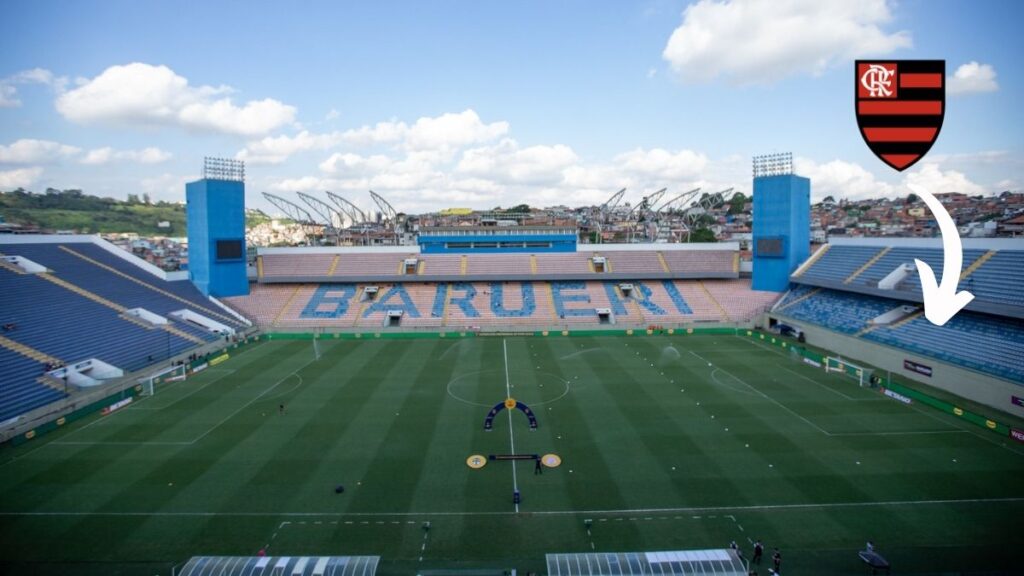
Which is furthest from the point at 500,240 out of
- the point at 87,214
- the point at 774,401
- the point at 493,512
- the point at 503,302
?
the point at 87,214

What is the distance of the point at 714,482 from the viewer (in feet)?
61.3

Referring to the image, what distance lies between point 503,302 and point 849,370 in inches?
1151

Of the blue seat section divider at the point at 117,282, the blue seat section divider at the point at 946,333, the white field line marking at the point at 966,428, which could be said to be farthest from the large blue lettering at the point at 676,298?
the blue seat section divider at the point at 117,282

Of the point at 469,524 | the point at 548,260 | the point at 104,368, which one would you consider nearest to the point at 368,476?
the point at 469,524

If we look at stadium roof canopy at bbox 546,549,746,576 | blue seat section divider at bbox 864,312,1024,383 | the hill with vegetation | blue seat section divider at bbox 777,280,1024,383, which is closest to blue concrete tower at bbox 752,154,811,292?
blue seat section divider at bbox 777,280,1024,383

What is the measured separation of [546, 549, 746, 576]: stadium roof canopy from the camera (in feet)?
41.0

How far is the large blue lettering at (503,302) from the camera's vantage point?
4903 centimetres

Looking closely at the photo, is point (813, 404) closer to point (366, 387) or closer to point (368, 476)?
point (368, 476)

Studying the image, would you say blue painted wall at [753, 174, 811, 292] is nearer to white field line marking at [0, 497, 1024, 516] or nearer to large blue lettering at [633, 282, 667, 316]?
large blue lettering at [633, 282, 667, 316]

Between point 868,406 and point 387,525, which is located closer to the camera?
point 387,525

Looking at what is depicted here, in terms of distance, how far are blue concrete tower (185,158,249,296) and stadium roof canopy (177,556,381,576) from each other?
42860 millimetres

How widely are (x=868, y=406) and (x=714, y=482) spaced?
44.9 ft

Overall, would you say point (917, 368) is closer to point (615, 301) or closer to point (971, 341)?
point (971, 341)

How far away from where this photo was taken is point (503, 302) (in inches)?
2018
